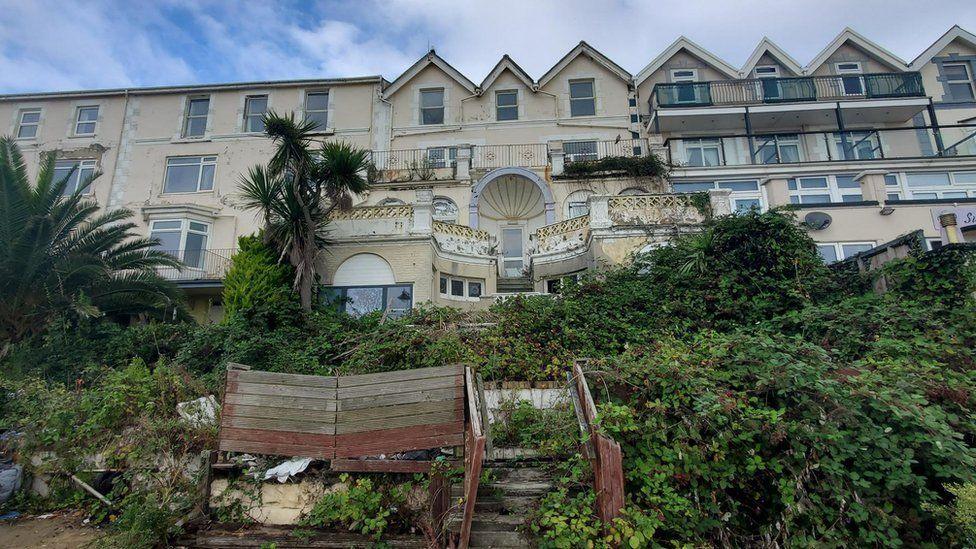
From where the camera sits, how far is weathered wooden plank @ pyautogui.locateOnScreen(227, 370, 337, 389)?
6.28 metres

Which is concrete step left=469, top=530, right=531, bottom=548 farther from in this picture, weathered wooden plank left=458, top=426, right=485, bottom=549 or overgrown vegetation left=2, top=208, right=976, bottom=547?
overgrown vegetation left=2, top=208, right=976, bottom=547

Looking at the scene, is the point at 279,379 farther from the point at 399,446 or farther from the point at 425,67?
the point at 425,67

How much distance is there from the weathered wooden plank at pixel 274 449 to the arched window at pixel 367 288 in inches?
329

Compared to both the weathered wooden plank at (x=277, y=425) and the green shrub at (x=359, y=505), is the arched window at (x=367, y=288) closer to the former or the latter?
the weathered wooden plank at (x=277, y=425)

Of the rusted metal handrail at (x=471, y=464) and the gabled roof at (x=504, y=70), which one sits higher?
the gabled roof at (x=504, y=70)

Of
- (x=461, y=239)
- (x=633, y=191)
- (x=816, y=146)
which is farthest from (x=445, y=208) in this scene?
(x=816, y=146)

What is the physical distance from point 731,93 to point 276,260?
65.8 ft

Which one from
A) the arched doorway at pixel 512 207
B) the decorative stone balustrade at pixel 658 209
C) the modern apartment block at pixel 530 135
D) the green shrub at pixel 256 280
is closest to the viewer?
the green shrub at pixel 256 280

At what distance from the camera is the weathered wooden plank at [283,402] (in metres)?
6.21

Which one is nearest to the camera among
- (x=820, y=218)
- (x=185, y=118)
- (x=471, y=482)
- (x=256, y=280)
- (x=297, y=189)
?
(x=471, y=482)

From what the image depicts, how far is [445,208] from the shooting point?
19703 millimetres

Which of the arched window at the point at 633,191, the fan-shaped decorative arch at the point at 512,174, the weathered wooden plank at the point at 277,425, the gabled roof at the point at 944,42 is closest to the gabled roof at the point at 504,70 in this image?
the fan-shaped decorative arch at the point at 512,174

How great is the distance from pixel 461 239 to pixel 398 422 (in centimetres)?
1079

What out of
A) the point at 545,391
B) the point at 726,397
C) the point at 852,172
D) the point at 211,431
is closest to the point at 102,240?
the point at 211,431
